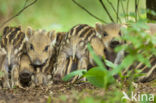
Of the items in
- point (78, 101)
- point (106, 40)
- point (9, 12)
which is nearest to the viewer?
point (78, 101)

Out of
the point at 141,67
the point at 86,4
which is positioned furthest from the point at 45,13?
the point at 141,67

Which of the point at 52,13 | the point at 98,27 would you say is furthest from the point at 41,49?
the point at 52,13

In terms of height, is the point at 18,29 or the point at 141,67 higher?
the point at 18,29

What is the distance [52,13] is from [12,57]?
674 centimetres

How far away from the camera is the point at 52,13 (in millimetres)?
11250

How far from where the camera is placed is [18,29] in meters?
5.02

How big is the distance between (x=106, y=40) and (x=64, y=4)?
6.27 m

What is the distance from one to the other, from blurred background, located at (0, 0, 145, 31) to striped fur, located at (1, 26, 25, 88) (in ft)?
14.1

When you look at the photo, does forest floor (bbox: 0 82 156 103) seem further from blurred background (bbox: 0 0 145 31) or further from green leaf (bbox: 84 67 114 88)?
blurred background (bbox: 0 0 145 31)

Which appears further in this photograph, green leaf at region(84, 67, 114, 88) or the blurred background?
the blurred background

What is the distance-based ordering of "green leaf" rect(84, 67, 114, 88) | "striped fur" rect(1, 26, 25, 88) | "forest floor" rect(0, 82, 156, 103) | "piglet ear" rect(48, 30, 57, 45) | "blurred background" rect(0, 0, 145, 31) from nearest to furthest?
1. "green leaf" rect(84, 67, 114, 88)
2. "forest floor" rect(0, 82, 156, 103)
3. "striped fur" rect(1, 26, 25, 88)
4. "piglet ear" rect(48, 30, 57, 45)
5. "blurred background" rect(0, 0, 145, 31)

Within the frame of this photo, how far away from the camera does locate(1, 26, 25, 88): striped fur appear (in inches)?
179

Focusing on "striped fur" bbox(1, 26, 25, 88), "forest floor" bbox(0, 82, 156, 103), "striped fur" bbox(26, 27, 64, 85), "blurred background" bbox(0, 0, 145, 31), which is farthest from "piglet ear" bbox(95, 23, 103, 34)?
"blurred background" bbox(0, 0, 145, 31)

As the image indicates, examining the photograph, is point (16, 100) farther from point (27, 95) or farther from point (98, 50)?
point (98, 50)
